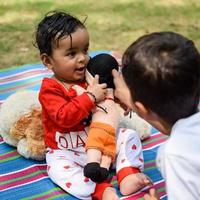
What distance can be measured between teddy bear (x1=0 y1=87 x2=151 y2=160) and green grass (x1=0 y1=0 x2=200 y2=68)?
1.31 metres

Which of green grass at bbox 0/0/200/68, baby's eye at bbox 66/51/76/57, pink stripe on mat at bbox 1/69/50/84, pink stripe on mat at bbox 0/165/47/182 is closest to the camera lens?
baby's eye at bbox 66/51/76/57

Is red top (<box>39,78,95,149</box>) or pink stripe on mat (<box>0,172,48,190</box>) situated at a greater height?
red top (<box>39,78,95,149</box>)

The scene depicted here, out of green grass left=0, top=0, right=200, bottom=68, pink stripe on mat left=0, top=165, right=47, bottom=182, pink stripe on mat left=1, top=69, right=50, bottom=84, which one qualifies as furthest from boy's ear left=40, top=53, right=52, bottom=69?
green grass left=0, top=0, right=200, bottom=68

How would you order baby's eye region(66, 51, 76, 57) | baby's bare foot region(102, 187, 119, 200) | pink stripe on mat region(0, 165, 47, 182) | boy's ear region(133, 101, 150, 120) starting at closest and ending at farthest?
boy's ear region(133, 101, 150, 120) → baby's bare foot region(102, 187, 119, 200) → baby's eye region(66, 51, 76, 57) → pink stripe on mat region(0, 165, 47, 182)

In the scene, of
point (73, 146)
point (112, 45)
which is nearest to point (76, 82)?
point (73, 146)

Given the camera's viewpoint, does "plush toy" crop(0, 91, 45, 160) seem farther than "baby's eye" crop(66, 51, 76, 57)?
Yes

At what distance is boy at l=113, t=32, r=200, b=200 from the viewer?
1.67m

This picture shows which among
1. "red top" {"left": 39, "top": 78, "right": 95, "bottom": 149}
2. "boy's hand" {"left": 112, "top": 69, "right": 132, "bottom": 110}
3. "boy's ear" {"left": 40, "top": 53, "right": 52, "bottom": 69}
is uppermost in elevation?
"boy's ear" {"left": 40, "top": 53, "right": 52, "bottom": 69}

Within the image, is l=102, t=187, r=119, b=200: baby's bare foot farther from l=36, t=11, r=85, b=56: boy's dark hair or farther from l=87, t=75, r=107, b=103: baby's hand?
l=36, t=11, r=85, b=56: boy's dark hair

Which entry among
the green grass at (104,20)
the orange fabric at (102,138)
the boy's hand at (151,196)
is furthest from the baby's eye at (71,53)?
the green grass at (104,20)

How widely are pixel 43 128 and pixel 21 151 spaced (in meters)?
0.17

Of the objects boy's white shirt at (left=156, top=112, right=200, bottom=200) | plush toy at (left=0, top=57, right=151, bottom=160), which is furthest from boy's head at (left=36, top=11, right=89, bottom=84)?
boy's white shirt at (left=156, top=112, right=200, bottom=200)

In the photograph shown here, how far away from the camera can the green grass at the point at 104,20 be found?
4438mm

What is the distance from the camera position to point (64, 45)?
2332 millimetres
